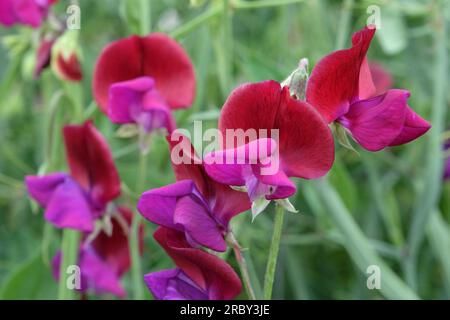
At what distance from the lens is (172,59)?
→ 29.1 inches

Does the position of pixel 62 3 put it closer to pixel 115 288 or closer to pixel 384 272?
pixel 115 288

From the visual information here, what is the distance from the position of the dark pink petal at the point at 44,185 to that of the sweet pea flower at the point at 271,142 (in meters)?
0.29

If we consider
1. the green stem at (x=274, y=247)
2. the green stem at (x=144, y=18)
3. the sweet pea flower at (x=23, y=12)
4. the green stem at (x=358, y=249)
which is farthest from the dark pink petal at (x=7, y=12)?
the green stem at (x=274, y=247)

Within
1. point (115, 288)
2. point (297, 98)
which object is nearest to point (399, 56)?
point (115, 288)

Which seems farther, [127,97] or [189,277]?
[127,97]

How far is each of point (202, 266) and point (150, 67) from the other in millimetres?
262

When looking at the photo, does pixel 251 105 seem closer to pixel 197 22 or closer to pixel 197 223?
pixel 197 223

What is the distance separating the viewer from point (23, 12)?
0.86 m

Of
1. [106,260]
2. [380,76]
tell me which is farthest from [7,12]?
[380,76]

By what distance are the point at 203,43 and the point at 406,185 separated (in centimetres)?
53

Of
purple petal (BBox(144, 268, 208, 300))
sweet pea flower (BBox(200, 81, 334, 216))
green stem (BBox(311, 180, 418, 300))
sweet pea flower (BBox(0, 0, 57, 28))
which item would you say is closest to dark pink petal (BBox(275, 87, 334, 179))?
sweet pea flower (BBox(200, 81, 334, 216))

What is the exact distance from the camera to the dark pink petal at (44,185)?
0.75 m

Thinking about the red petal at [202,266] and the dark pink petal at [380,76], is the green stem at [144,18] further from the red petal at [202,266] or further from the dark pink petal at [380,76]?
the dark pink petal at [380,76]

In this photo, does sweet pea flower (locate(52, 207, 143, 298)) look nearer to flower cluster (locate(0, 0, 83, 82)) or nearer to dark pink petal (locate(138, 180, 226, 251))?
flower cluster (locate(0, 0, 83, 82))
